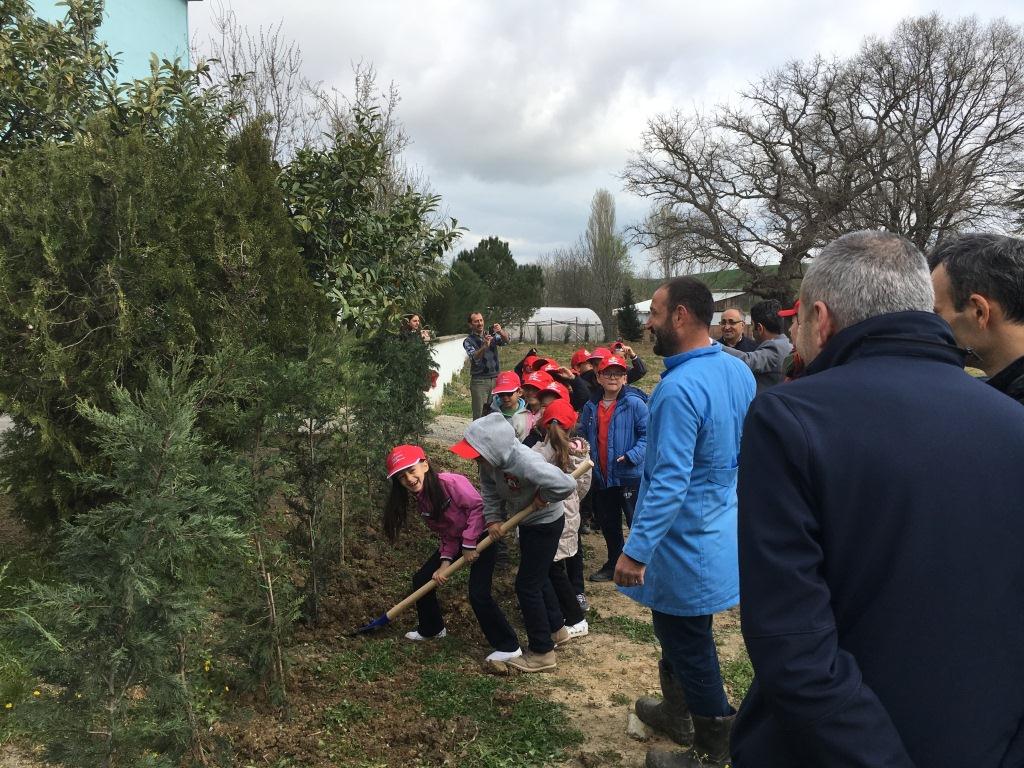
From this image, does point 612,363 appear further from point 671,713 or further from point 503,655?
point 671,713

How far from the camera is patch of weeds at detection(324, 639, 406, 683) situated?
4074 mm

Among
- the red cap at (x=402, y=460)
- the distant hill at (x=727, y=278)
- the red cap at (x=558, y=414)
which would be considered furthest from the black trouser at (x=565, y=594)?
the distant hill at (x=727, y=278)

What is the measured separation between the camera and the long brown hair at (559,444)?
4.98 metres

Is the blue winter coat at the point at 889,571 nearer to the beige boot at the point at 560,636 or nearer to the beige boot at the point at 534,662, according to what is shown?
the beige boot at the point at 534,662

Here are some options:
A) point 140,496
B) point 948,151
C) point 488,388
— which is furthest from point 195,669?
point 948,151

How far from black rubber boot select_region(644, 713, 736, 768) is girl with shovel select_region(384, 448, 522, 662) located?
1.28 meters

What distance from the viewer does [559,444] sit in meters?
5.00

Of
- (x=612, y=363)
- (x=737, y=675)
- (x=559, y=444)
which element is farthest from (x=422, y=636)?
(x=612, y=363)

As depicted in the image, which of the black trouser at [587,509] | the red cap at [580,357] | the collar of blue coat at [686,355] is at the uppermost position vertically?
the collar of blue coat at [686,355]

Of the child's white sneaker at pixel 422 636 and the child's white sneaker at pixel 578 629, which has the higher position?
the child's white sneaker at pixel 422 636

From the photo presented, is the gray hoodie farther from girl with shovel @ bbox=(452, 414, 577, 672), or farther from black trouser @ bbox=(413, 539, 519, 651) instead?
black trouser @ bbox=(413, 539, 519, 651)

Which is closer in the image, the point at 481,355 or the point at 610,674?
the point at 610,674

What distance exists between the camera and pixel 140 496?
7.88 feet

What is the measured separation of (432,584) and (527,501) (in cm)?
77
